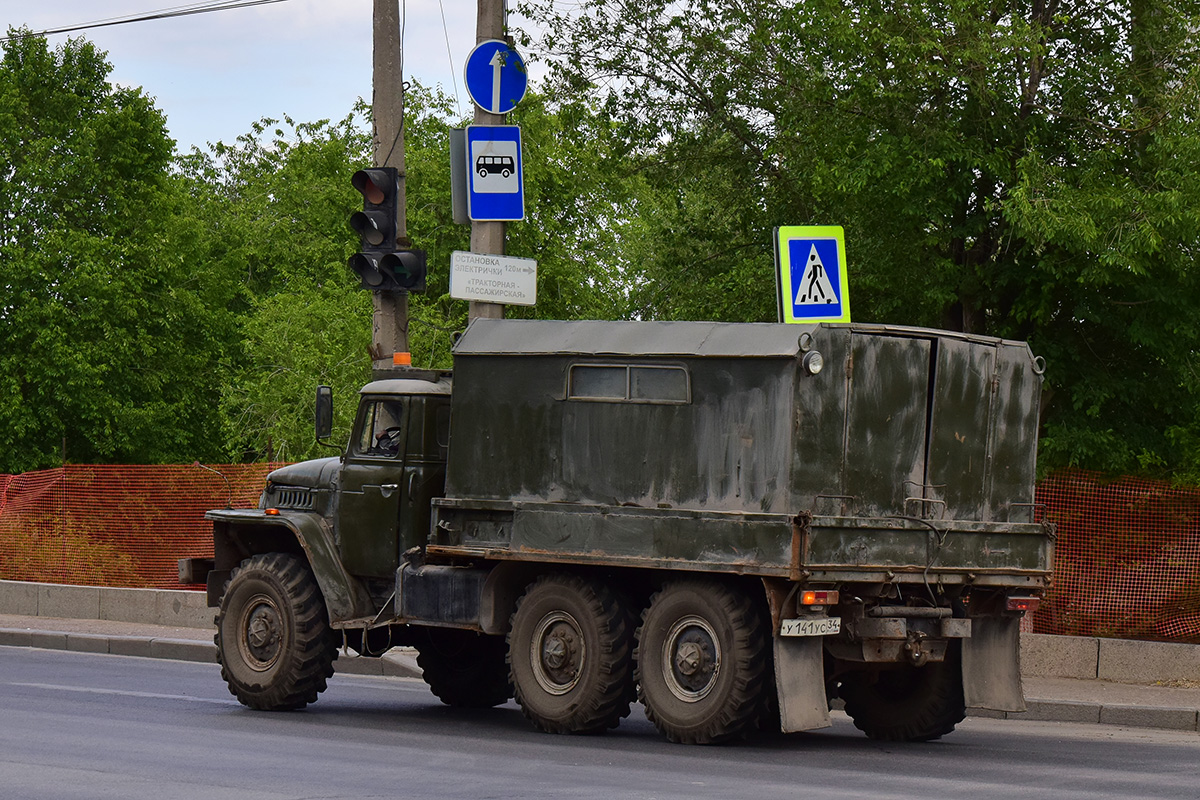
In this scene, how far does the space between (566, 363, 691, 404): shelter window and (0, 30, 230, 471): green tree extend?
3313 cm

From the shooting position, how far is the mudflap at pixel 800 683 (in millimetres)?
10297

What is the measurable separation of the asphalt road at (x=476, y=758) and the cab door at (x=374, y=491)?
1.16m

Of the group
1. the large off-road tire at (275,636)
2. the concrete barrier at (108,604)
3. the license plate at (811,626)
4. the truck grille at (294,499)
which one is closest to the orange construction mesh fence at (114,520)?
the concrete barrier at (108,604)

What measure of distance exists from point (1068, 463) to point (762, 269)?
477 cm

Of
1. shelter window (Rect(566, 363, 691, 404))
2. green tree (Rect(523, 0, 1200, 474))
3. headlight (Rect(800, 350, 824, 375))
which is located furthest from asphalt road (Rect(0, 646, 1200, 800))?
green tree (Rect(523, 0, 1200, 474))

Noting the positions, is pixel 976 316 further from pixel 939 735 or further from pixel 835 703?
pixel 939 735

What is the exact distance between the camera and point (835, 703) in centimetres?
1380

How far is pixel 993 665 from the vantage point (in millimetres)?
11758

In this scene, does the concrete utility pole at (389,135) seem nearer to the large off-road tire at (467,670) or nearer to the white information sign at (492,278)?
the white information sign at (492,278)

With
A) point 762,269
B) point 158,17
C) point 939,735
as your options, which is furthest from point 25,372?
point 939,735

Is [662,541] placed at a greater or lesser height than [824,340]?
lesser

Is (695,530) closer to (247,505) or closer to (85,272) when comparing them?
(247,505)

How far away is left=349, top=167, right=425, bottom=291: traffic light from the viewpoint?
14406 millimetres

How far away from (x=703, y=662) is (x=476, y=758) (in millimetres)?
1566
